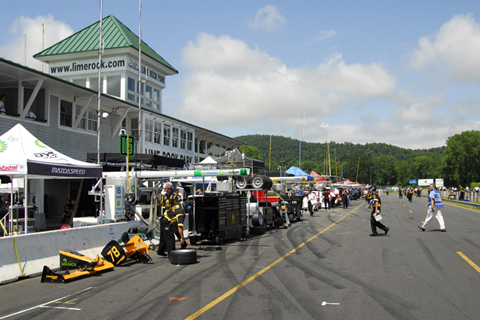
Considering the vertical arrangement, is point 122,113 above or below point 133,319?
above

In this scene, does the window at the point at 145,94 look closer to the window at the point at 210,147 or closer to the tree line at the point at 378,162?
the window at the point at 210,147

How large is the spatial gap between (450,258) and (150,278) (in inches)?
299

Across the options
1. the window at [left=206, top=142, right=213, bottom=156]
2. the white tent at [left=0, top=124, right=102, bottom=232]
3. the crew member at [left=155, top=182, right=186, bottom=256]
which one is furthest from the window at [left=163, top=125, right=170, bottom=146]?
the crew member at [left=155, top=182, right=186, bottom=256]

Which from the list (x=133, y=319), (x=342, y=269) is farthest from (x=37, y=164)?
(x=342, y=269)

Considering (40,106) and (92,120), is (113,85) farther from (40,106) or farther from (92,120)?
(40,106)

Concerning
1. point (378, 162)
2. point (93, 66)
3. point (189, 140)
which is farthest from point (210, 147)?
point (378, 162)

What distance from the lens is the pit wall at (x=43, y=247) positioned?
8.94 meters

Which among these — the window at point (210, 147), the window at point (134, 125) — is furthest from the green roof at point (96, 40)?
the window at point (210, 147)

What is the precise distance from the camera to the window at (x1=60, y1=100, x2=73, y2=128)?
881 inches

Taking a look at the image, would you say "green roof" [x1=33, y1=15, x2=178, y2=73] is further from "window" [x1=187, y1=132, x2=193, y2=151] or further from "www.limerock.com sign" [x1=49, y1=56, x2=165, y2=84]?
"window" [x1=187, y1=132, x2=193, y2=151]

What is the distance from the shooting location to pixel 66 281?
28.5ft

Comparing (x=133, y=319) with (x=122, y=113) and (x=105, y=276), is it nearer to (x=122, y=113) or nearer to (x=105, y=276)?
(x=105, y=276)

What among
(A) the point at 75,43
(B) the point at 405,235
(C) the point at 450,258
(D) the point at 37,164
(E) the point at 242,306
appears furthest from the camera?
(A) the point at 75,43

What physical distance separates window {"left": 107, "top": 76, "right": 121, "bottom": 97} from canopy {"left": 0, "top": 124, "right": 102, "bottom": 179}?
1828 cm
